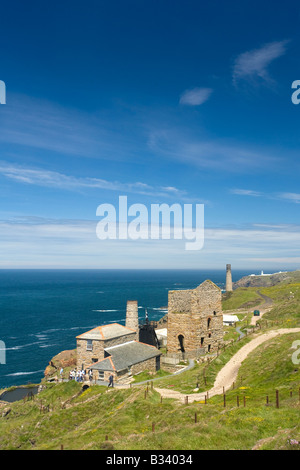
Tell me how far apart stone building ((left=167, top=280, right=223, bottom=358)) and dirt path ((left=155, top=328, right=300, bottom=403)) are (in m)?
5.72

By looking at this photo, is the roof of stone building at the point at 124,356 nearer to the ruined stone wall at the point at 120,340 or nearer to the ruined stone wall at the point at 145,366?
the ruined stone wall at the point at 145,366

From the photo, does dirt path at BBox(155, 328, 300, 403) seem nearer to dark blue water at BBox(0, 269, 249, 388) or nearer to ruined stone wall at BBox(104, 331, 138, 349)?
ruined stone wall at BBox(104, 331, 138, 349)

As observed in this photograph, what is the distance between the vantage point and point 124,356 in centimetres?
3888

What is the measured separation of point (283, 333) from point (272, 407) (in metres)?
21.8

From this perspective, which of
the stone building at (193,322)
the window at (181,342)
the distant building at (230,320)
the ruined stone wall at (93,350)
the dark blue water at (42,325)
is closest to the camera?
the ruined stone wall at (93,350)

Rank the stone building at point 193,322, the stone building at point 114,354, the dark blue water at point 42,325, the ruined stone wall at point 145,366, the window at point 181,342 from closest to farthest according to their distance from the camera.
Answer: the stone building at point 114,354 < the ruined stone wall at point 145,366 < the stone building at point 193,322 < the window at point 181,342 < the dark blue water at point 42,325

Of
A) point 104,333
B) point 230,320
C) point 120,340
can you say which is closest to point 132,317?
point 120,340

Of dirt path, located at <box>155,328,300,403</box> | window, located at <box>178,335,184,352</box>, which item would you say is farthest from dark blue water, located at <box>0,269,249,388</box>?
dirt path, located at <box>155,328,300,403</box>

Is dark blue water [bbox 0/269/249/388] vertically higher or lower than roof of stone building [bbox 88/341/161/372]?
lower

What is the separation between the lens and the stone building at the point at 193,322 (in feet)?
140

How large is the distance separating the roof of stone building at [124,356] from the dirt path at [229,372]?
729 cm

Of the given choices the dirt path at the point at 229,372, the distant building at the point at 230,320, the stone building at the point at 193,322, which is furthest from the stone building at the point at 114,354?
the distant building at the point at 230,320

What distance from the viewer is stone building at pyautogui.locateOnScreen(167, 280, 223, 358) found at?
140ft
